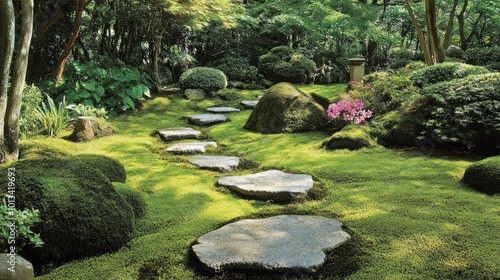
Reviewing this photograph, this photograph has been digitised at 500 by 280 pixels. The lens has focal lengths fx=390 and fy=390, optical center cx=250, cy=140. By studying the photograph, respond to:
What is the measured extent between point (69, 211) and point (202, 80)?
28.9 ft

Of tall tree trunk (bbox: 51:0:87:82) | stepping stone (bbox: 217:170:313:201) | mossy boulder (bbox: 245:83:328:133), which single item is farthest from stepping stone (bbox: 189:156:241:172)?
tall tree trunk (bbox: 51:0:87:82)

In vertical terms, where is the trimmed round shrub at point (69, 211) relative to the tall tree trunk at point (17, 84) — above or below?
below

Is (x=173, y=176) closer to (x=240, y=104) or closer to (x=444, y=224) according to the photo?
(x=444, y=224)

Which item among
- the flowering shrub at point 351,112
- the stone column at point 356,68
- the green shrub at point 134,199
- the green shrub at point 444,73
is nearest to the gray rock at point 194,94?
the stone column at point 356,68

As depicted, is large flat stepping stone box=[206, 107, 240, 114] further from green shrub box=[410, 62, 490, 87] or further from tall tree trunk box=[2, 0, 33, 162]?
tall tree trunk box=[2, 0, 33, 162]

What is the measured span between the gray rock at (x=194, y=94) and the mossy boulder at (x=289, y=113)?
365cm

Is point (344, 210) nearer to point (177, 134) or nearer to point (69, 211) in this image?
point (69, 211)

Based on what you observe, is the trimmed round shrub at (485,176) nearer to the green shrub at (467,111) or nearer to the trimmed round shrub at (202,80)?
the green shrub at (467,111)

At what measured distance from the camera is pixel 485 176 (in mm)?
4070

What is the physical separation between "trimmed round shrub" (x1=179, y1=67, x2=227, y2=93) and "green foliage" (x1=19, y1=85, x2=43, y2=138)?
15.5 ft

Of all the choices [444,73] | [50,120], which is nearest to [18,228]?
[50,120]

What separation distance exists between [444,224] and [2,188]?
11.5 feet

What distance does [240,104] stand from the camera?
Answer: 34.5 feet

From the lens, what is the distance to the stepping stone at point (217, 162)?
5066 mm
